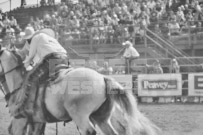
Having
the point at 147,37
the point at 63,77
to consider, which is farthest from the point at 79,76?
the point at 147,37

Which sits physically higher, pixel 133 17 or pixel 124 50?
pixel 133 17

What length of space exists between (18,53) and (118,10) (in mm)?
12256

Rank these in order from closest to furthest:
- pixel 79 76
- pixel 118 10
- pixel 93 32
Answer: pixel 79 76
pixel 93 32
pixel 118 10

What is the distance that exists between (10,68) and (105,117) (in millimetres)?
2211

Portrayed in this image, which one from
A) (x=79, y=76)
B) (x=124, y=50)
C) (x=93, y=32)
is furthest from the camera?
(x=93, y=32)

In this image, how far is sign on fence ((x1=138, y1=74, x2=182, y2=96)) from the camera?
687 inches

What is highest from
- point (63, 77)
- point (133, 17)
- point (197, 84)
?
point (133, 17)

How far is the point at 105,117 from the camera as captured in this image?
8.73 metres

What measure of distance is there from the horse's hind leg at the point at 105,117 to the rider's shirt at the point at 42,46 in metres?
1.43

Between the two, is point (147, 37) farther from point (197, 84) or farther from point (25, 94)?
point (25, 94)

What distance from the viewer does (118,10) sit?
21688 millimetres

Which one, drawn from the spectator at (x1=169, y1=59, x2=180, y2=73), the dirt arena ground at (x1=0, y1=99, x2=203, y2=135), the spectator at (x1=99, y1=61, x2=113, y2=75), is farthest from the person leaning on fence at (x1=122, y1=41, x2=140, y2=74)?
the dirt arena ground at (x1=0, y1=99, x2=203, y2=135)

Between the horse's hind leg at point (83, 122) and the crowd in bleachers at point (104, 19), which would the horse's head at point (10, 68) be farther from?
the crowd in bleachers at point (104, 19)

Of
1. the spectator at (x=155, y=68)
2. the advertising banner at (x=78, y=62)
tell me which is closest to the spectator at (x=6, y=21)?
the advertising banner at (x=78, y=62)
